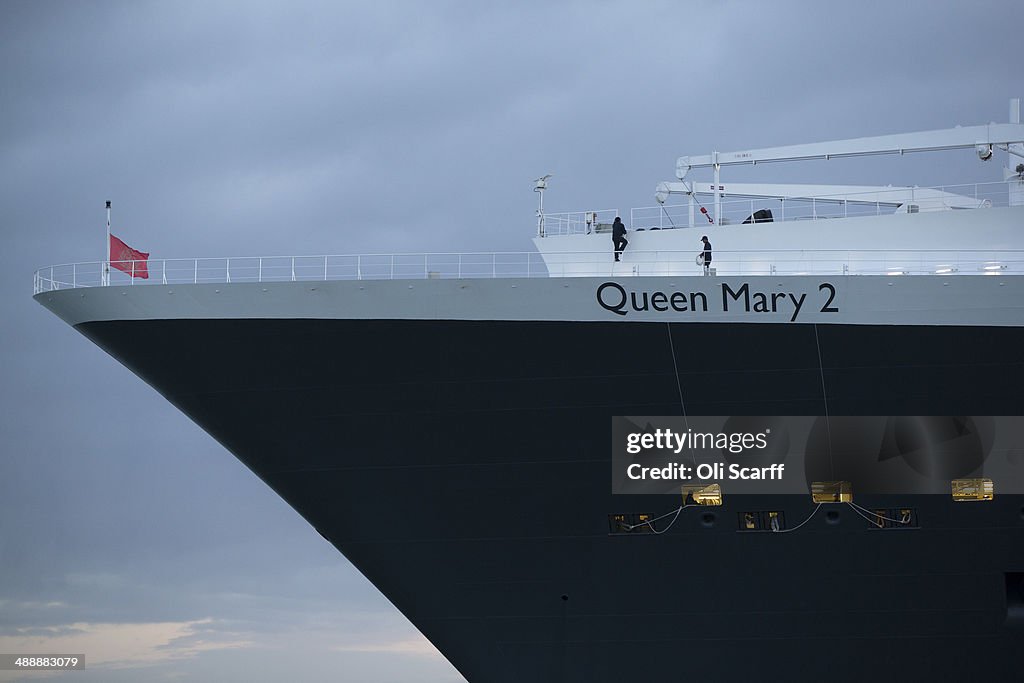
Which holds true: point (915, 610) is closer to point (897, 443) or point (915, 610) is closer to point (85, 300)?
point (897, 443)

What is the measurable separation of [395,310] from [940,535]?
396 inches

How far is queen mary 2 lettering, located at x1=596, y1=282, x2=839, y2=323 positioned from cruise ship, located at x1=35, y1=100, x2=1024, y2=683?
0.04 metres

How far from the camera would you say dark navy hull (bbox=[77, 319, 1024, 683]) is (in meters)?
21.6

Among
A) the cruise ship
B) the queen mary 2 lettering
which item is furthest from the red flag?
the queen mary 2 lettering

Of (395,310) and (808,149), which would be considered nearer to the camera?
(395,310)

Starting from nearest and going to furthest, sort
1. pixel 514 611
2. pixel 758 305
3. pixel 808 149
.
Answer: pixel 758 305, pixel 514 611, pixel 808 149

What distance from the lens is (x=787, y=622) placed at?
22297 millimetres

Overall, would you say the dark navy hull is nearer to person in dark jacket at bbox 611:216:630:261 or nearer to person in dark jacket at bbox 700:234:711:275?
person in dark jacket at bbox 700:234:711:275

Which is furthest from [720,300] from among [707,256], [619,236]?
[619,236]

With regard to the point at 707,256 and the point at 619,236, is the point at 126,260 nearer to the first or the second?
the point at 619,236

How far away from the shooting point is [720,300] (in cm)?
2139

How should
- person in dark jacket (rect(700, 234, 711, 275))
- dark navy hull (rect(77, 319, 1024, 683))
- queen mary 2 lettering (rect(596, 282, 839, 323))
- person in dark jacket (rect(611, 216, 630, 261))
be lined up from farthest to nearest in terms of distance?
person in dark jacket (rect(611, 216, 630, 261)), person in dark jacket (rect(700, 234, 711, 275)), dark navy hull (rect(77, 319, 1024, 683)), queen mary 2 lettering (rect(596, 282, 839, 323))

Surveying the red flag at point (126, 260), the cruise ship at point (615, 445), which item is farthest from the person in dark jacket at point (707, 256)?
the red flag at point (126, 260)

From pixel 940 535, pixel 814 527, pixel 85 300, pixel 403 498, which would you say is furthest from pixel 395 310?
pixel 940 535
